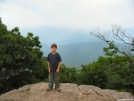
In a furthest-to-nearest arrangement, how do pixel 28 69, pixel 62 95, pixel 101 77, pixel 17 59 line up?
pixel 101 77 → pixel 28 69 → pixel 17 59 → pixel 62 95

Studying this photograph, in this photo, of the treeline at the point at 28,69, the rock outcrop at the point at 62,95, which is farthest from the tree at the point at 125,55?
the rock outcrop at the point at 62,95

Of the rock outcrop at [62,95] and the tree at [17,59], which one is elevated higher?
the tree at [17,59]

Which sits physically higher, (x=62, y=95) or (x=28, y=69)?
(x=28, y=69)

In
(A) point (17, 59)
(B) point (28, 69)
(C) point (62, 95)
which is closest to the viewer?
(C) point (62, 95)

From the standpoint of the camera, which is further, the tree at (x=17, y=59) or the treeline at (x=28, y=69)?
the treeline at (x=28, y=69)

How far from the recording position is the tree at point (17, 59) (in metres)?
15.8

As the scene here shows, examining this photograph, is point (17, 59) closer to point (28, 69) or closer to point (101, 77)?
point (28, 69)

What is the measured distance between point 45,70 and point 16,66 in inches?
148

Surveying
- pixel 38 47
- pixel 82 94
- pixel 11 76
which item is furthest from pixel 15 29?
pixel 82 94

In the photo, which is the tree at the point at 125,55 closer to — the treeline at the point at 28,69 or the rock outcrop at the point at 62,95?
the treeline at the point at 28,69

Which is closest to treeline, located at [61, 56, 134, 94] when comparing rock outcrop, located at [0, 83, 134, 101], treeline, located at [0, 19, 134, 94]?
treeline, located at [0, 19, 134, 94]

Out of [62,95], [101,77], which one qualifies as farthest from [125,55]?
[62,95]

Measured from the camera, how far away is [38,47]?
20.7 m

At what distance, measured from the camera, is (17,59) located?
1778cm
